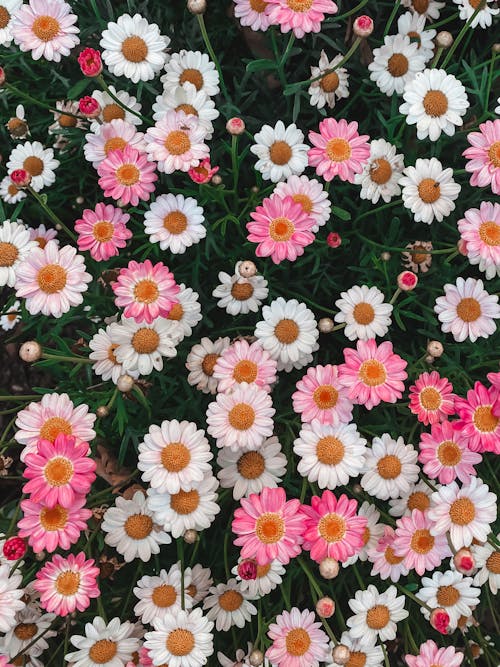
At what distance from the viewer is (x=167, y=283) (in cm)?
212

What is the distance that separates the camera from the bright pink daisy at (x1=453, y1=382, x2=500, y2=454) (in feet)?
6.79

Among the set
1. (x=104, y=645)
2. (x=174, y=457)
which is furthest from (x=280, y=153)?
(x=104, y=645)

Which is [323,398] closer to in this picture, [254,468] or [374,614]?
[254,468]

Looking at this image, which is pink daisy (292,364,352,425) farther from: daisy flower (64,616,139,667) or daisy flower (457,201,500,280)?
daisy flower (64,616,139,667)

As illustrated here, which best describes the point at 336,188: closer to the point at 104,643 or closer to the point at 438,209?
the point at 438,209

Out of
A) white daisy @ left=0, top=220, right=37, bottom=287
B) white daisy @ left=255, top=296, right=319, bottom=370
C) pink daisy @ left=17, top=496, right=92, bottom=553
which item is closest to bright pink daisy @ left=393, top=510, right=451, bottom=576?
white daisy @ left=255, top=296, right=319, bottom=370

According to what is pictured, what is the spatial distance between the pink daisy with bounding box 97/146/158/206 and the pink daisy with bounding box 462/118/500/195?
1062 mm

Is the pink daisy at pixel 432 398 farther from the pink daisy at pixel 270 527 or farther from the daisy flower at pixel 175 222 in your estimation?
the daisy flower at pixel 175 222

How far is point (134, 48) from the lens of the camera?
8.02 feet

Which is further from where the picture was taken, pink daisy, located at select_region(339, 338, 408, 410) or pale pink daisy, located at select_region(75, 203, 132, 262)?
pale pink daisy, located at select_region(75, 203, 132, 262)

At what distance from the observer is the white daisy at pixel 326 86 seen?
2.57m

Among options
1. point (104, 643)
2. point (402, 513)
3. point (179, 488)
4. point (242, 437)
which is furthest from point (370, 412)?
point (104, 643)

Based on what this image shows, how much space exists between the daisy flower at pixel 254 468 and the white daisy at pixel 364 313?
0.48 m

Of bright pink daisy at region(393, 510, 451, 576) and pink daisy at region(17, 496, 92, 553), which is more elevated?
pink daisy at region(17, 496, 92, 553)
